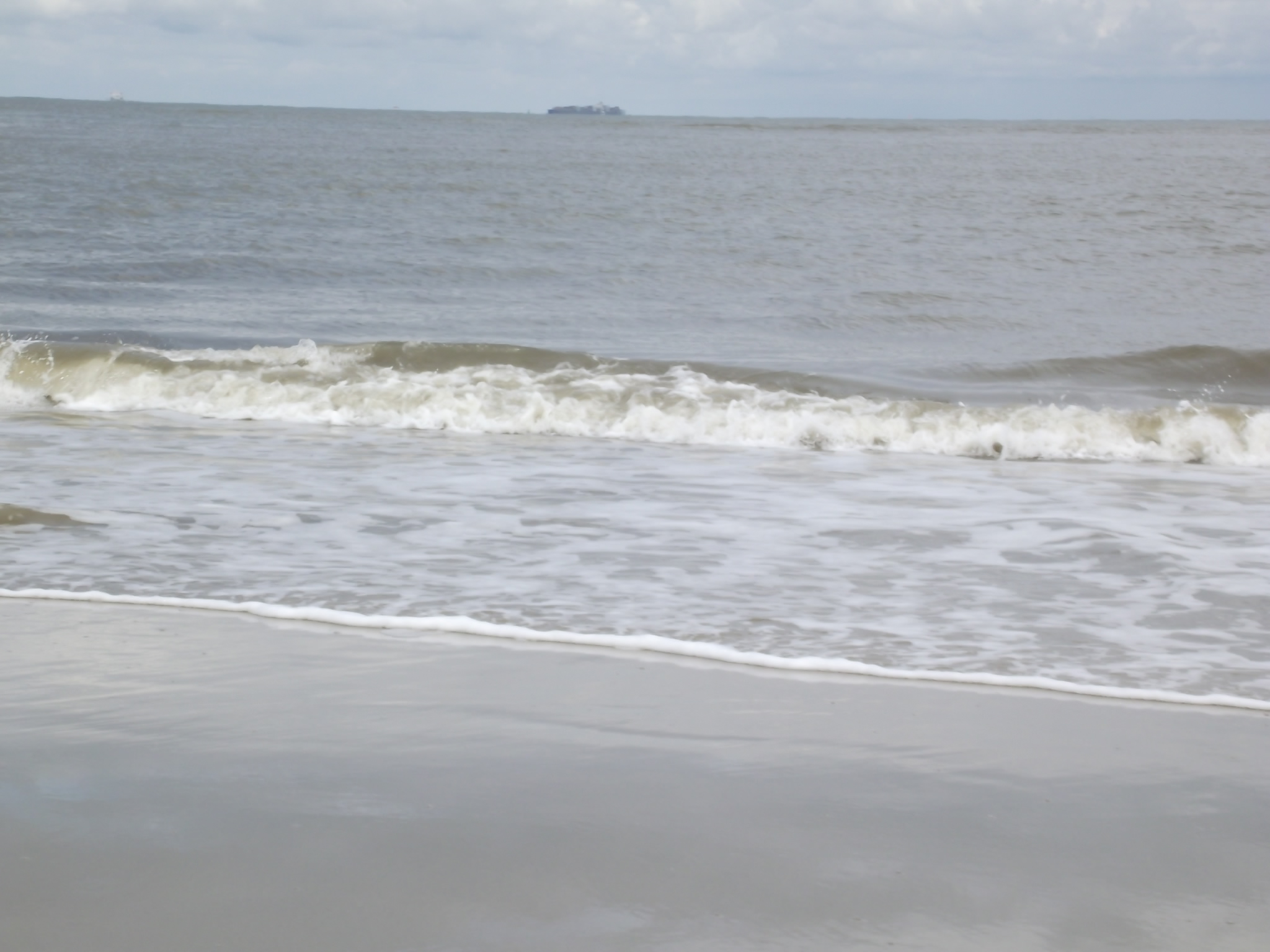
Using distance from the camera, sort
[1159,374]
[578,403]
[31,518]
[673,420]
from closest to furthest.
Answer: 1. [31,518]
2. [673,420]
3. [578,403]
4. [1159,374]

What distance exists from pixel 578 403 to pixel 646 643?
551 centimetres

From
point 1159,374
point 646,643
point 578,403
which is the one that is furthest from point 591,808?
point 1159,374

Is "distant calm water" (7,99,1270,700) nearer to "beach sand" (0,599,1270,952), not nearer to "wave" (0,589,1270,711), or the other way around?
"wave" (0,589,1270,711)

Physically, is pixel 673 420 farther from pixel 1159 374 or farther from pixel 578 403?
pixel 1159 374

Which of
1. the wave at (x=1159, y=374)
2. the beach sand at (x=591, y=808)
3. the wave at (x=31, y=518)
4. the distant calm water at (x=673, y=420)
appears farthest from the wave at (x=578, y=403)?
the beach sand at (x=591, y=808)

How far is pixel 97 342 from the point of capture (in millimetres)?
11555

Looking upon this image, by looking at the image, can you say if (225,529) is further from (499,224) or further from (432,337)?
(499,224)

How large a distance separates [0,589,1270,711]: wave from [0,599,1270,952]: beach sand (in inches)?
3.2

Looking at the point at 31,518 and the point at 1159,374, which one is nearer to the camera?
the point at 31,518

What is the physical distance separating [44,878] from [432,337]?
33.1 ft

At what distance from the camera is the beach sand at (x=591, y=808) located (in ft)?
7.14

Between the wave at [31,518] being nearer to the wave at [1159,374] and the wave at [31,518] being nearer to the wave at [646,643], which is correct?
the wave at [646,643]

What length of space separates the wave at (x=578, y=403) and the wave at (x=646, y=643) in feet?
15.3

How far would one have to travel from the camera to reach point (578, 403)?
30.3ft
